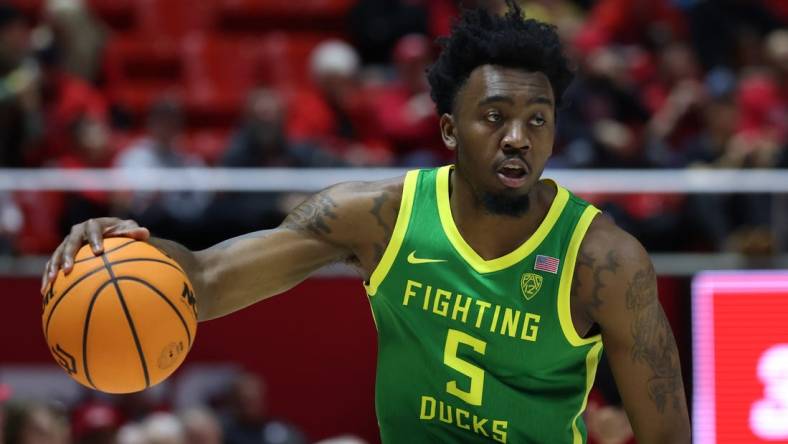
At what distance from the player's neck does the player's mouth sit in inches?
8.4

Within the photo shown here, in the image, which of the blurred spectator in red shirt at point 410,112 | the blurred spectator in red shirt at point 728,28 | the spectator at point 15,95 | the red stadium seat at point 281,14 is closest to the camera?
the spectator at point 15,95

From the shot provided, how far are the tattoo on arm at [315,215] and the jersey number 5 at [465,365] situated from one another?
1.78 feet

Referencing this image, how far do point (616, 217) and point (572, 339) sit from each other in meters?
3.93

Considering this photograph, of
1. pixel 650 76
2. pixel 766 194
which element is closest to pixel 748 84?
pixel 650 76

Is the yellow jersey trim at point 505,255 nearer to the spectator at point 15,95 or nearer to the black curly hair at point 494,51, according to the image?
the black curly hair at point 494,51

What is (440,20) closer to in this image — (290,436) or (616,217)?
(616,217)

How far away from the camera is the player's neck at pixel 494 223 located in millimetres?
4426

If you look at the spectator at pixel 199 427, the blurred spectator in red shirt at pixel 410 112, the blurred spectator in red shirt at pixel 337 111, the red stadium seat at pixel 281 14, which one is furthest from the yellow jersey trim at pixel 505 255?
the red stadium seat at pixel 281 14

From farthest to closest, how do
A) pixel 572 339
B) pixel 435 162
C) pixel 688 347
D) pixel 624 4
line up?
pixel 624 4 < pixel 435 162 < pixel 688 347 < pixel 572 339

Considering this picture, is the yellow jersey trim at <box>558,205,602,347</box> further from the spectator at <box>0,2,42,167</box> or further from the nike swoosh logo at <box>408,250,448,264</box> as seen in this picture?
the spectator at <box>0,2,42,167</box>

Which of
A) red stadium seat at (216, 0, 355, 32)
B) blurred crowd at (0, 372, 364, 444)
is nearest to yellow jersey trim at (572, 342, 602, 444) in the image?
blurred crowd at (0, 372, 364, 444)

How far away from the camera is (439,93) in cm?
456

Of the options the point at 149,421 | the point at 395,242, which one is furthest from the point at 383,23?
the point at 395,242

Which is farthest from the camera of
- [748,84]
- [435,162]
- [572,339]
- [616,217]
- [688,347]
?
[748,84]
